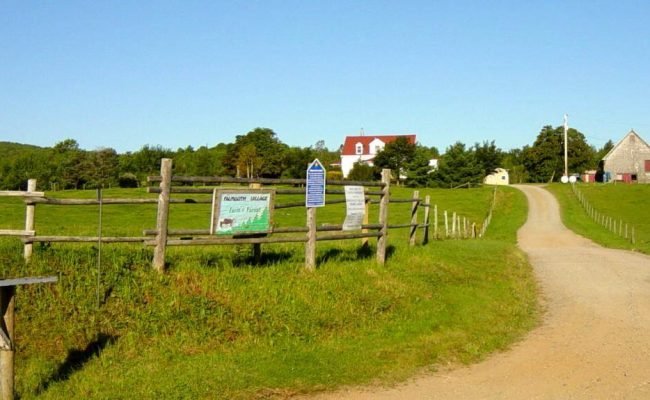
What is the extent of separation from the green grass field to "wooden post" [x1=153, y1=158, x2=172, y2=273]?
8.5 inches

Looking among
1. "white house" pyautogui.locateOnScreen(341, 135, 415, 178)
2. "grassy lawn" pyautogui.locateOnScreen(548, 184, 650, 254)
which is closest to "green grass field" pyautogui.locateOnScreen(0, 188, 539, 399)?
"grassy lawn" pyautogui.locateOnScreen(548, 184, 650, 254)

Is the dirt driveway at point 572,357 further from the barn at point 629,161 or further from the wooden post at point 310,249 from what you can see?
the barn at point 629,161

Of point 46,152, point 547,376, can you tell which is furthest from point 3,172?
point 547,376

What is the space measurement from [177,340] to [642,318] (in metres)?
8.30

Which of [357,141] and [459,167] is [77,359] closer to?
[459,167]

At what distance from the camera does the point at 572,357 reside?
914 centimetres

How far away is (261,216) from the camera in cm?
1120

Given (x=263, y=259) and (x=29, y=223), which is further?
(x=263, y=259)

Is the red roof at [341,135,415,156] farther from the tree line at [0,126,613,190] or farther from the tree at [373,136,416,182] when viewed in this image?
the tree at [373,136,416,182]

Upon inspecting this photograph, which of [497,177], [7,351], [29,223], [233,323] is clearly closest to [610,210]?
[233,323]

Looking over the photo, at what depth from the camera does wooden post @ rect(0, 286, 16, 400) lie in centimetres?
621

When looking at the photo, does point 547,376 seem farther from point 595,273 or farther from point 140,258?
point 595,273

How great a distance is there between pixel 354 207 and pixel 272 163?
87.3 m

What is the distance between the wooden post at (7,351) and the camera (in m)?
6.21
